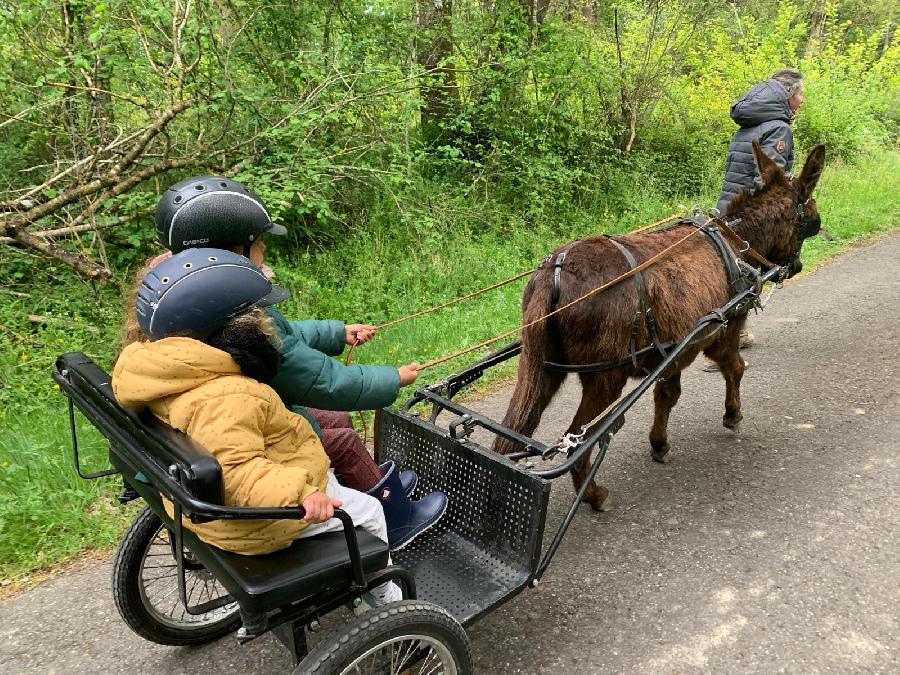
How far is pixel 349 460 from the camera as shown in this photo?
2.69 meters

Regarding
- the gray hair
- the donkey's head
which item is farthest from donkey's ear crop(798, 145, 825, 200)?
the gray hair

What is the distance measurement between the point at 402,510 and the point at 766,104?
4623 mm

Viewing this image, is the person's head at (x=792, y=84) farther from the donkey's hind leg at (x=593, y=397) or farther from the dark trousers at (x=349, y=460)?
the dark trousers at (x=349, y=460)

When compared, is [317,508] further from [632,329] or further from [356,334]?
[632,329]

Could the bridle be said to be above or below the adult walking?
below

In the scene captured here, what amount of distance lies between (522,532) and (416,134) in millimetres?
7220

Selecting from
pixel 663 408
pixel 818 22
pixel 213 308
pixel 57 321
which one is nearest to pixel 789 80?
pixel 663 408

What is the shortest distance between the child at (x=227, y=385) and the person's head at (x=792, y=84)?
5.10m

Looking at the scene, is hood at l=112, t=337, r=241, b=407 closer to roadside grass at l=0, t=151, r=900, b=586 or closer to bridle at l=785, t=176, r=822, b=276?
roadside grass at l=0, t=151, r=900, b=586

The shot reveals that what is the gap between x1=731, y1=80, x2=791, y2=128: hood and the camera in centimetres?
507

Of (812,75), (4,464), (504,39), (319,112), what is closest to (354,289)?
(319,112)

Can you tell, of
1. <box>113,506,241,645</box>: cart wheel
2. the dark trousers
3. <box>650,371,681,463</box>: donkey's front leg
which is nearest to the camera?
<box>113,506,241,645</box>: cart wheel

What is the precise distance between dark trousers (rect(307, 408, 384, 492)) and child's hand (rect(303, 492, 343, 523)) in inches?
32.5

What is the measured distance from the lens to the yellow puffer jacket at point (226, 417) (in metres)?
1.73
